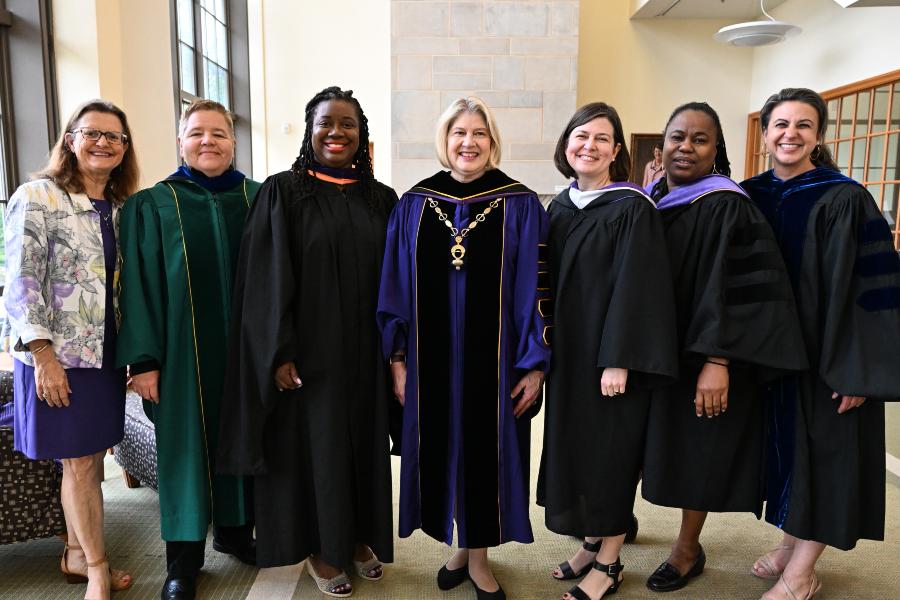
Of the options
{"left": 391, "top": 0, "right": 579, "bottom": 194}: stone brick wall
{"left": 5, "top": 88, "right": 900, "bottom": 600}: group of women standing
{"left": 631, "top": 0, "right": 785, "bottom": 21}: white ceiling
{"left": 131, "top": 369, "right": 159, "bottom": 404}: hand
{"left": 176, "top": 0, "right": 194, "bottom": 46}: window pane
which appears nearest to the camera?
{"left": 5, "top": 88, "right": 900, "bottom": 600}: group of women standing

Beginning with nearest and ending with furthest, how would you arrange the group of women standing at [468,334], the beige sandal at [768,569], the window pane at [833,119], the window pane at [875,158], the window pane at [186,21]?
the group of women standing at [468,334] → the beige sandal at [768,569] → the window pane at [875,158] → the window pane at [833,119] → the window pane at [186,21]

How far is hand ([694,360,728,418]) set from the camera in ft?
6.80

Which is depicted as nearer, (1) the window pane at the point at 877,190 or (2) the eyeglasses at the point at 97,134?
(2) the eyeglasses at the point at 97,134

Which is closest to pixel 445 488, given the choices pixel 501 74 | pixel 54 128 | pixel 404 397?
pixel 404 397

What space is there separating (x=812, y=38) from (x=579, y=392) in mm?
5778

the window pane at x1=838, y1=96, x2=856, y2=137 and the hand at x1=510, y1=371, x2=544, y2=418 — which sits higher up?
the window pane at x1=838, y1=96, x2=856, y2=137

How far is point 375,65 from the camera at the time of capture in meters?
7.94

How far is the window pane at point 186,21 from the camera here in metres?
6.50

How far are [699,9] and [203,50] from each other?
5.53m

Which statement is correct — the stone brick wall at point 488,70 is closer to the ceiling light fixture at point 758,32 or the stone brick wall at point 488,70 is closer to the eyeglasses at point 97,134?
the ceiling light fixture at point 758,32

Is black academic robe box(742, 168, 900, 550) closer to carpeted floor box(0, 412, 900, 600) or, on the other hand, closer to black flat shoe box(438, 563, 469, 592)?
carpeted floor box(0, 412, 900, 600)

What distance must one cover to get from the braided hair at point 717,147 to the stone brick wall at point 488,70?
4.01 m

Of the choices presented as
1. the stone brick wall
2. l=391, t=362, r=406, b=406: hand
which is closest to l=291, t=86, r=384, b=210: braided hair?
l=391, t=362, r=406, b=406: hand

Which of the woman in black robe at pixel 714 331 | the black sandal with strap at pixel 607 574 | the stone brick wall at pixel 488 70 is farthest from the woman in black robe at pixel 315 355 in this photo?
the stone brick wall at pixel 488 70
